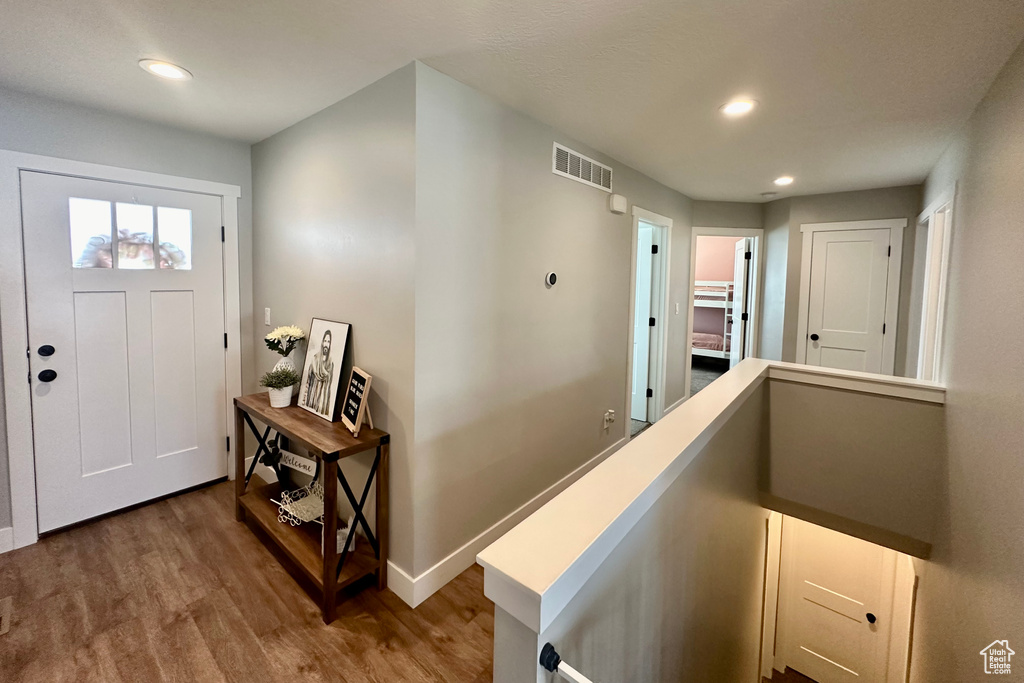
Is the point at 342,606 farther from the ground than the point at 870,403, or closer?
closer

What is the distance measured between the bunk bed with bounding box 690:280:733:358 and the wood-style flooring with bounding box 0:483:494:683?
637 cm

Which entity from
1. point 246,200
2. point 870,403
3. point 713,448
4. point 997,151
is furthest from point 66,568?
point 997,151

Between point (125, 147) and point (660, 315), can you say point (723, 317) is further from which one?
point (125, 147)

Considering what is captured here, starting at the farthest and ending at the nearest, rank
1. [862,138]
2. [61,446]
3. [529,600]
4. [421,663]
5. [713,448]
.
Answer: [862,138]
[61,446]
[713,448]
[421,663]
[529,600]

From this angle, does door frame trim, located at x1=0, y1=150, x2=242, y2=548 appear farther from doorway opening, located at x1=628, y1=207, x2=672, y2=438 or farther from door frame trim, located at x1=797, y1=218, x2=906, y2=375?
door frame trim, located at x1=797, y1=218, x2=906, y2=375

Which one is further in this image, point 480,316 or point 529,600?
point 480,316

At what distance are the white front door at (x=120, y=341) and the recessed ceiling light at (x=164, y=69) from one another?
3.04 ft

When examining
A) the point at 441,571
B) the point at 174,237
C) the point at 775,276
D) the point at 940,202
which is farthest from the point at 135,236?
the point at 775,276

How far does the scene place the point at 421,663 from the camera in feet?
5.64

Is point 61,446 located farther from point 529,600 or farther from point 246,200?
point 529,600

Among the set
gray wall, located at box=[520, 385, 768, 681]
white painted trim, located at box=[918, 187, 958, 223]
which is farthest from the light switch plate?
white painted trim, located at box=[918, 187, 958, 223]

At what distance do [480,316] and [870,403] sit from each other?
2366 mm
